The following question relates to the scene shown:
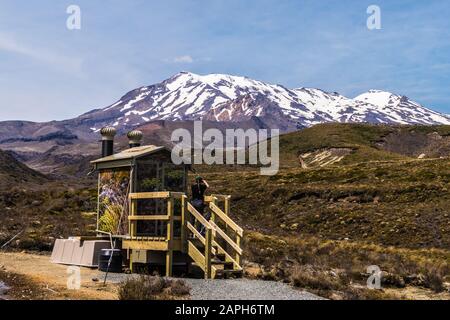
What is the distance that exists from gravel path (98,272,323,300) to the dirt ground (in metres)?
1.26

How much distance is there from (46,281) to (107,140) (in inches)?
316

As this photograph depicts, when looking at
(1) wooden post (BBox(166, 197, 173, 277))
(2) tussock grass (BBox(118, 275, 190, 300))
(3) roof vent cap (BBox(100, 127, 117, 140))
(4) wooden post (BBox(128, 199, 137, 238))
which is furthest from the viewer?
(3) roof vent cap (BBox(100, 127, 117, 140))

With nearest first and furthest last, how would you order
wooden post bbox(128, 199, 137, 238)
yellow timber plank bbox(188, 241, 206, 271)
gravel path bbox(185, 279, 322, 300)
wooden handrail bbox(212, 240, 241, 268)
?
gravel path bbox(185, 279, 322, 300) < yellow timber plank bbox(188, 241, 206, 271) < wooden handrail bbox(212, 240, 241, 268) < wooden post bbox(128, 199, 137, 238)

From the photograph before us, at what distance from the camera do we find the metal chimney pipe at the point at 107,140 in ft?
71.9

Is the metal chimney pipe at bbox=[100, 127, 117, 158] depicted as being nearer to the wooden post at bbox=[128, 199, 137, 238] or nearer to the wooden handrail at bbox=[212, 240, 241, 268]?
the wooden post at bbox=[128, 199, 137, 238]

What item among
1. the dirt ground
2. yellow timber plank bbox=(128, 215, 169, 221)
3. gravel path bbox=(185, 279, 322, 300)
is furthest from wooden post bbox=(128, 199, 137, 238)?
gravel path bbox=(185, 279, 322, 300)

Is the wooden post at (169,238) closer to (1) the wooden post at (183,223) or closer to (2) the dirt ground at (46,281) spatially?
(1) the wooden post at (183,223)

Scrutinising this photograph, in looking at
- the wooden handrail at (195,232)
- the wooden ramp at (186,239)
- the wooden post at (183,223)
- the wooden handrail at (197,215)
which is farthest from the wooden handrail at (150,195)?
the wooden handrail at (195,232)

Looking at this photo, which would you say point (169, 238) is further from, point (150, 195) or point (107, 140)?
point (107, 140)

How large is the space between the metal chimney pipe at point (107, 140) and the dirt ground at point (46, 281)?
4605mm

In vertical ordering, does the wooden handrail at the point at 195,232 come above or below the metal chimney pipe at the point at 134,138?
below

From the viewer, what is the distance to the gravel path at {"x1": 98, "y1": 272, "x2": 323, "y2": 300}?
13.2m

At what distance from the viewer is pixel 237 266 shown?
17641 mm
